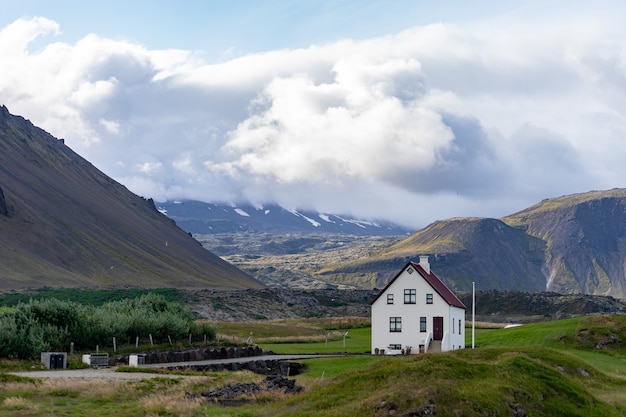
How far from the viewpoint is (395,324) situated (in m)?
84.7

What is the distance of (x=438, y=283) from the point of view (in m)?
88.1

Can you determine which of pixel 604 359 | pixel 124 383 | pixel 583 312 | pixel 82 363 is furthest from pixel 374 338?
pixel 583 312

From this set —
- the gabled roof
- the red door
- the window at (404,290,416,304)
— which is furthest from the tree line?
the red door

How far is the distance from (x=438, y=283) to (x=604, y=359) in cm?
2103

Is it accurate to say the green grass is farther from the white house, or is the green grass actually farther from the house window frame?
the house window frame

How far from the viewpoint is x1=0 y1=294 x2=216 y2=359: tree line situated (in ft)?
205

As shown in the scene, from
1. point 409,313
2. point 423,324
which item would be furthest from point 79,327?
point 423,324

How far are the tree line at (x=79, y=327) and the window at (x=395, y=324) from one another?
669 inches

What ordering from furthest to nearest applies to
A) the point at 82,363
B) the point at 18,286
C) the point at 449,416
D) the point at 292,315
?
the point at 18,286
the point at 292,315
the point at 82,363
the point at 449,416

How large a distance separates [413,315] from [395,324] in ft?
6.40

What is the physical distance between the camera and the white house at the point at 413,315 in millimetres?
83375

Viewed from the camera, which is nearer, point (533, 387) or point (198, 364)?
point (533, 387)

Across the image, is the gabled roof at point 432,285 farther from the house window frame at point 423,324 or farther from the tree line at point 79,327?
the tree line at point 79,327

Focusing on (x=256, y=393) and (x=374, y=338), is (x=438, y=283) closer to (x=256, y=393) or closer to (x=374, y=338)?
(x=374, y=338)
